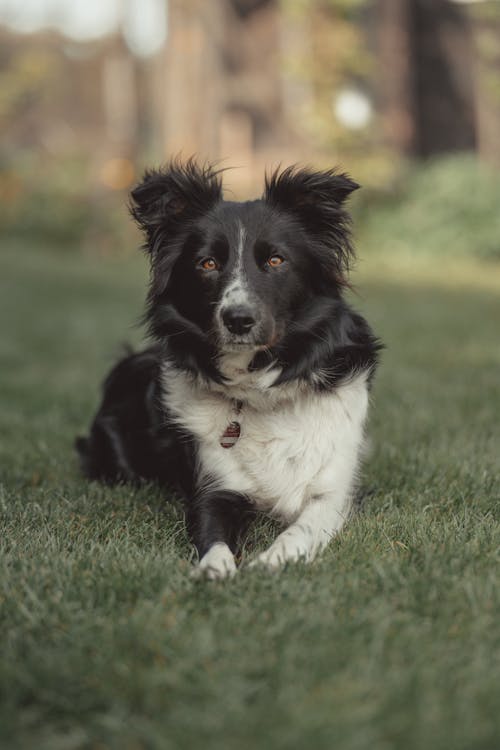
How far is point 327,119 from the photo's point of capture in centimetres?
1580

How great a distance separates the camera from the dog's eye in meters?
3.39

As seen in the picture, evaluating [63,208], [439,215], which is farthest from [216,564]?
[63,208]

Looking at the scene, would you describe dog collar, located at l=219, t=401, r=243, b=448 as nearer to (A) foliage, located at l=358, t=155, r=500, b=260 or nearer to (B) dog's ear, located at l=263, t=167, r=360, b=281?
(B) dog's ear, located at l=263, t=167, r=360, b=281

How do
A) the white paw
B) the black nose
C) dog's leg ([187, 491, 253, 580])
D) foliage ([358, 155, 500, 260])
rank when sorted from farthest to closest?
foliage ([358, 155, 500, 260])
the black nose
dog's leg ([187, 491, 253, 580])
the white paw

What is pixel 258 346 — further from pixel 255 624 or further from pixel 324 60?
pixel 324 60

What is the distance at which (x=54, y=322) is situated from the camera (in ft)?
34.4

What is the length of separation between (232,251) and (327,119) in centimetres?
1314

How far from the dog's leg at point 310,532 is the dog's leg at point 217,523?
0.15 m

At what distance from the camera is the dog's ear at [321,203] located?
3486 millimetres

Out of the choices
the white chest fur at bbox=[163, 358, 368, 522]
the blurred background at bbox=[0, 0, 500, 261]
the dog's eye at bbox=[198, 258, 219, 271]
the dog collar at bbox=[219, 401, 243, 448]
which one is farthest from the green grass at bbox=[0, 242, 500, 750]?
the blurred background at bbox=[0, 0, 500, 261]

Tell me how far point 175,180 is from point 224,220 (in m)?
0.27

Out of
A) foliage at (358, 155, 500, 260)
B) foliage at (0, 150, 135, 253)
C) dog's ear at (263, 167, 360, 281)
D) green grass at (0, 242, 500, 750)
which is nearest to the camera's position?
green grass at (0, 242, 500, 750)

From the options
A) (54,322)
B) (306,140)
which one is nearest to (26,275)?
(54,322)

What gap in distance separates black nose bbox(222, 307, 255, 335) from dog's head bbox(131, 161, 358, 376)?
0.08ft
